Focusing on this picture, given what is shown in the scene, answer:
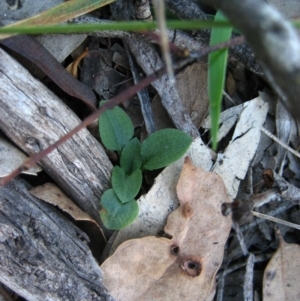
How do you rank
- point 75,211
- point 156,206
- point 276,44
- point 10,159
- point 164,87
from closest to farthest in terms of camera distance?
point 276,44, point 10,159, point 75,211, point 156,206, point 164,87

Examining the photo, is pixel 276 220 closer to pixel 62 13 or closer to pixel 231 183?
→ pixel 231 183

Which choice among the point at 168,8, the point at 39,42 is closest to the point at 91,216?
the point at 39,42

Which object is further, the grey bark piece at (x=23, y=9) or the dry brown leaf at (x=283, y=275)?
the dry brown leaf at (x=283, y=275)

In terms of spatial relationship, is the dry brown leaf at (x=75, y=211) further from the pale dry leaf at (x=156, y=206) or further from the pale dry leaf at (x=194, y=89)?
the pale dry leaf at (x=194, y=89)

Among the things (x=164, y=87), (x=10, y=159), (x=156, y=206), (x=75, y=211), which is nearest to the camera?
(x=10, y=159)

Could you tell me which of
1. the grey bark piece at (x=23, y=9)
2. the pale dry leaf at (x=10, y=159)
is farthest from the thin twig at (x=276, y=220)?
the grey bark piece at (x=23, y=9)

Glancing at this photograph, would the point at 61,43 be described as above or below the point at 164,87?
above

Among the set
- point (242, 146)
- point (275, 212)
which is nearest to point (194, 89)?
point (242, 146)

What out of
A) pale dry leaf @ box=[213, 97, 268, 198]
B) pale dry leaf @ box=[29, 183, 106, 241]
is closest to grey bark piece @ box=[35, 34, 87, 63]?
pale dry leaf @ box=[29, 183, 106, 241]
